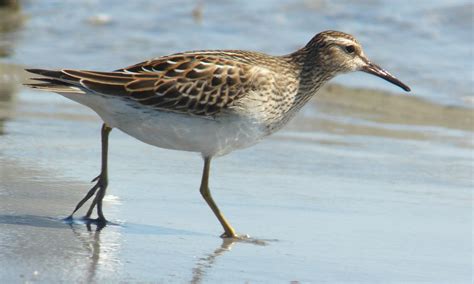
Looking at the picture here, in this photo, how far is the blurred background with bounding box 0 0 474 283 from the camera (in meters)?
6.27

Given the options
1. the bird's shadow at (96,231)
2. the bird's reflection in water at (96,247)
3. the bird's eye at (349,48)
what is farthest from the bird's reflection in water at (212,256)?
the bird's eye at (349,48)

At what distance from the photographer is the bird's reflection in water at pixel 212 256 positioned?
19.2ft

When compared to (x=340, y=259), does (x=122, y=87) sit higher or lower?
higher

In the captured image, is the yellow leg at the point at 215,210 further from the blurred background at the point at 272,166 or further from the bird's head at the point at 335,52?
the bird's head at the point at 335,52

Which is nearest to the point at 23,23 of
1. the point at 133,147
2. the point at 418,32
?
the point at 418,32

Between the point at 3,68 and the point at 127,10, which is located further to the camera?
the point at 127,10

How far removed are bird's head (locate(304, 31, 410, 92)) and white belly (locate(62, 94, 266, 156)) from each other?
95 centimetres

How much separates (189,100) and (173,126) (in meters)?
0.20

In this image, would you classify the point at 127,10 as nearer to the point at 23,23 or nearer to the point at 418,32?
the point at 23,23

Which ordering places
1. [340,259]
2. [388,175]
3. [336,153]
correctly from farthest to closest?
[336,153] < [388,175] < [340,259]

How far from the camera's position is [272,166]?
A: 8.92m

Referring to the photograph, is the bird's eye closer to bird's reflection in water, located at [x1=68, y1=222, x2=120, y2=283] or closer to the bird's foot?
the bird's foot

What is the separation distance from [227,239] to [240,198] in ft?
3.60

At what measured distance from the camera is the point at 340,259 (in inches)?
254
